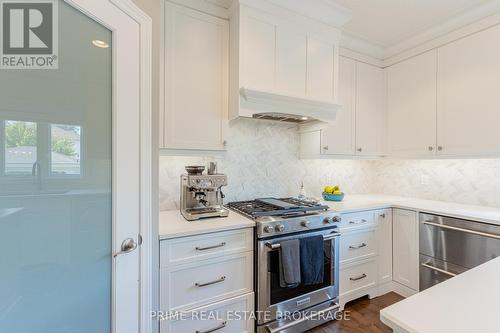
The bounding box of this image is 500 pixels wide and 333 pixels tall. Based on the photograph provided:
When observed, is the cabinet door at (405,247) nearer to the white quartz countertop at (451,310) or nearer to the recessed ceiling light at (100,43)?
the white quartz countertop at (451,310)

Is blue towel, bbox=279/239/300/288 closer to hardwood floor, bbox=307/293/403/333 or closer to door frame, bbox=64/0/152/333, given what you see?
hardwood floor, bbox=307/293/403/333

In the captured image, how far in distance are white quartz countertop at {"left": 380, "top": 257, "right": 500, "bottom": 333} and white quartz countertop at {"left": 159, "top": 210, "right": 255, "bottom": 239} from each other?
3.36ft

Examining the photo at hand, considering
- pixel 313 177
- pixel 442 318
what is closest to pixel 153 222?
pixel 442 318

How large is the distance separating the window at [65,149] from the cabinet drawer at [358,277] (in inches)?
85.9

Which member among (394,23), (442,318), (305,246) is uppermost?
(394,23)

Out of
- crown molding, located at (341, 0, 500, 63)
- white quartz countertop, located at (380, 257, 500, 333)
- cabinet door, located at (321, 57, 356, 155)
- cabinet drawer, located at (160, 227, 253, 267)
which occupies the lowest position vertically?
cabinet drawer, located at (160, 227, 253, 267)

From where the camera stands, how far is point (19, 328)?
79cm

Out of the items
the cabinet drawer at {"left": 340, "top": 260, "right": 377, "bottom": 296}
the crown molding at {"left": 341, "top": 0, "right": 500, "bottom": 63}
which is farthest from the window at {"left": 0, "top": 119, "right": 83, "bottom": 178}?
the crown molding at {"left": 341, "top": 0, "right": 500, "bottom": 63}

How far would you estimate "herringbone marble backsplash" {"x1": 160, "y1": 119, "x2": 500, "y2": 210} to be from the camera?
210 centimetres

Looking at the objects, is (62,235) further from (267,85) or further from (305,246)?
(267,85)

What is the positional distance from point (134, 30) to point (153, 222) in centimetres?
102

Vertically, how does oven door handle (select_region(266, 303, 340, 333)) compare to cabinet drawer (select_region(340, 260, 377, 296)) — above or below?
below

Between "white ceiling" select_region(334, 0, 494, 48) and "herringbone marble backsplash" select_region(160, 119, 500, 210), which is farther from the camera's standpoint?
"herringbone marble backsplash" select_region(160, 119, 500, 210)

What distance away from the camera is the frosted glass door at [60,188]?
756 millimetres
